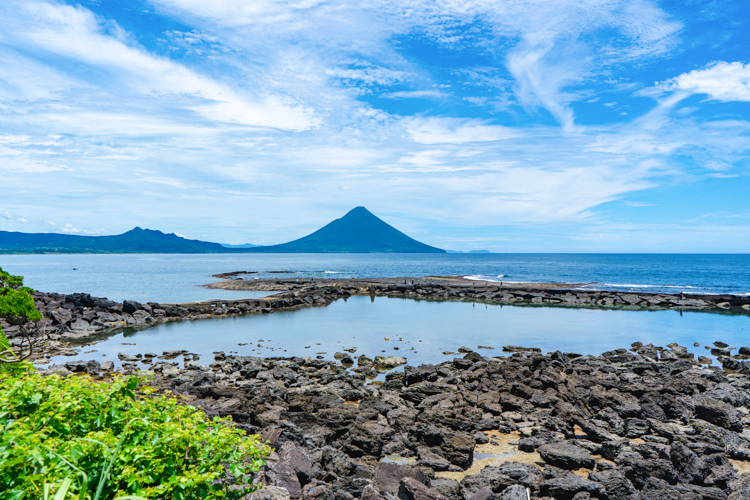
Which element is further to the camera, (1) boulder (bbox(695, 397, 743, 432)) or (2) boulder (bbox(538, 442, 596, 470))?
(1) boulder (bbox(695, 397, 743, 432))

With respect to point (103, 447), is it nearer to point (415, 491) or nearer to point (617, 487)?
point (415, 491)

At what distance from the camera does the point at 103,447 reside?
3.32m

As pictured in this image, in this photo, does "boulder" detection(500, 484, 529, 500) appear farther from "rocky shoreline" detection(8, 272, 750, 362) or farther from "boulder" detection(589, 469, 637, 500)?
"rocky shoreline" detection(8, 272, 750, 362)

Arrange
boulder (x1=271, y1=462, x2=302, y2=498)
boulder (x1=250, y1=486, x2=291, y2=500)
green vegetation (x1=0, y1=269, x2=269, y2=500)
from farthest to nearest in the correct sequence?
boulder (x1=271, y1=462, x2=302, y2=498) → boulder (x1=250, y1=486, x2=291, y2=500) → green vegetation (x1=0, y1=269, x2=269, y2=500)

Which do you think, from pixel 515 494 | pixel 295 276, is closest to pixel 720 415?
pixel 515 494

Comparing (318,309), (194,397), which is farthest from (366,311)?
(194,397)

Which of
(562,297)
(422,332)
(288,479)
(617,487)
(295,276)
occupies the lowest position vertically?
(295,276)

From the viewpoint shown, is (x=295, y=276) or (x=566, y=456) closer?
(x=566, y=456)

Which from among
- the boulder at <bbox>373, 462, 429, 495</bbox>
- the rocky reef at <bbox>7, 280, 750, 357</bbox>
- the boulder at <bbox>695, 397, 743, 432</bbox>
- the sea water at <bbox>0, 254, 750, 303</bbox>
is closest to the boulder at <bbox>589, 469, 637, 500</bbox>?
the boulder at <bbox>373, 462, 429, 495</bbox>

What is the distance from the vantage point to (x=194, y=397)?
483 inches

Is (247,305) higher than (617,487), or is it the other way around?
(617,487)

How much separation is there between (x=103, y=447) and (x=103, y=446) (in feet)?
0.36

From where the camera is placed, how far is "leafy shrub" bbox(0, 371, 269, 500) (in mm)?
2986

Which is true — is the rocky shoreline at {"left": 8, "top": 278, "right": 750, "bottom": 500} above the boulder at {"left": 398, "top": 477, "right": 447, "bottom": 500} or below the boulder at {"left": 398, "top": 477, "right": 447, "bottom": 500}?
below
